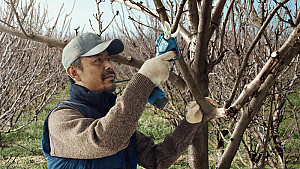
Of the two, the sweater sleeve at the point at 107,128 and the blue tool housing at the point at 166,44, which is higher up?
the blue tool housing at the point at 166,44

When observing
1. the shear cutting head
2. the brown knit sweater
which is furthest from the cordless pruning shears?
the brown knit sweater

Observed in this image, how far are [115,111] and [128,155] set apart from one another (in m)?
0.50

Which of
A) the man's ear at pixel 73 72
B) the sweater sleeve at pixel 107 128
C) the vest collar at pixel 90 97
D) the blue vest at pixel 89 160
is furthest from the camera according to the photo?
the man's ear at pixel 73 72

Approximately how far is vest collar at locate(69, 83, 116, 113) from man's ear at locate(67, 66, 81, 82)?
0.07 meters

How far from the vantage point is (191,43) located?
1.71 metres

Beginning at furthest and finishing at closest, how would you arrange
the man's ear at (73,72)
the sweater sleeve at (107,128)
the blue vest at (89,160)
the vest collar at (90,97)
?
the man's ear at (73,72)
the vest collar at (90,97)
the blue vest at (89,160)
the sweater sleeve at (107,128)

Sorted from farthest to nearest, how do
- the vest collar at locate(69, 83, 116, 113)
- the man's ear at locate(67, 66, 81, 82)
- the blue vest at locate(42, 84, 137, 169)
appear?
1. the man's ear at locate(67, 66, 81, 82)
2. the vest collar at locate(69, 83, 116, 113)
3. the blue vest at locate(42, 84, 137, 169)

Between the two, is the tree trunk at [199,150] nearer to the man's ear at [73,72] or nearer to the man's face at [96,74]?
the man's face at [96,74]

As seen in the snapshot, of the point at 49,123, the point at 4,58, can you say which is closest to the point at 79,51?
the point at 49,123

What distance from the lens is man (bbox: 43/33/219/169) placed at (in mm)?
1223

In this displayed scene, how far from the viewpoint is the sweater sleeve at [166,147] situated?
1.62m

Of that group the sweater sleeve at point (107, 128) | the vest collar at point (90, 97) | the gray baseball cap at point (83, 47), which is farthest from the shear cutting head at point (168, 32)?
the vest collar at point (90, 97)

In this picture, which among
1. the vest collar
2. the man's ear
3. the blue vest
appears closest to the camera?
the blue vest

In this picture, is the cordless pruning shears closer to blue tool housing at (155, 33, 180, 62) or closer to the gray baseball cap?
blue tool housing at (155, 33, 180, 62)
